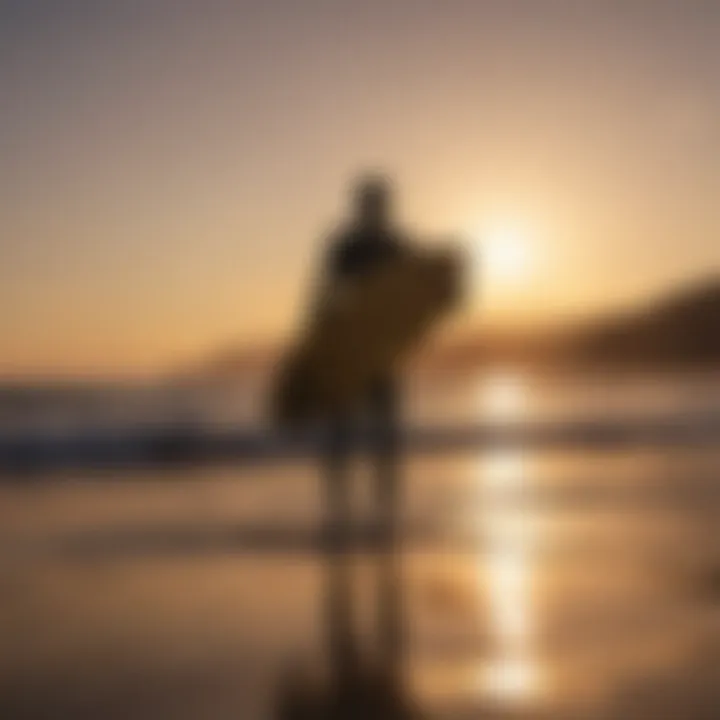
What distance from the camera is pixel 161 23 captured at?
2438mm

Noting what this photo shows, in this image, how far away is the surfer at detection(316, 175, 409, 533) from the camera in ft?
6.62

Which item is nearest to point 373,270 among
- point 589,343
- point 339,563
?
point 339,563

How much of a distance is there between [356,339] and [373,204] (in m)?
0.28

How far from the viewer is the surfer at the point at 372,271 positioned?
6.62 feet

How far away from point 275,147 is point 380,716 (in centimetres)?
160

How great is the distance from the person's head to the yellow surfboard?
103mm

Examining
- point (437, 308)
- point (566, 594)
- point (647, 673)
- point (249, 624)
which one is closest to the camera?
point (647, 673)

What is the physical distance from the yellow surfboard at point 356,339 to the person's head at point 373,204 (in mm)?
103

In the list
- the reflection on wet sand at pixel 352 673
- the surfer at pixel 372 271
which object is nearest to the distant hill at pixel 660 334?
the surfer at pixel 372 271

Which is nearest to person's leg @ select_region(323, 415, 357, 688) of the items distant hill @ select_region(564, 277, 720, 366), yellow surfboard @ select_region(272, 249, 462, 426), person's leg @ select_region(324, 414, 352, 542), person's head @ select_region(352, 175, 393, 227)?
person's leg @ select_region(324, 414, 352, 542)

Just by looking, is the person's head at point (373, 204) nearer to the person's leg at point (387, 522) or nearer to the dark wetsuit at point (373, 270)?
the dark wetsuit at point (373, 270)

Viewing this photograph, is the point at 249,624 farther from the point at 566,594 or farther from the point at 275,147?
the point at 275,147

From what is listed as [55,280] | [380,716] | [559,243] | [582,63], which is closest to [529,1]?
[582,63]

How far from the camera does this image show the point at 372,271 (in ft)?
6.57
